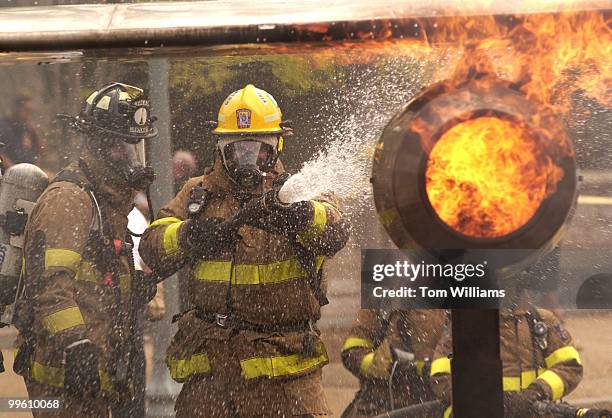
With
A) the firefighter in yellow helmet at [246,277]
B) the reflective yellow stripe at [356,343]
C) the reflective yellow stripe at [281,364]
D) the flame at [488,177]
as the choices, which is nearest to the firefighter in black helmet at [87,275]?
the firefighter in yellow helmet at [246,277]

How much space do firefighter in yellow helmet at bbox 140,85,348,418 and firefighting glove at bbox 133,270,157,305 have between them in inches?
1.5

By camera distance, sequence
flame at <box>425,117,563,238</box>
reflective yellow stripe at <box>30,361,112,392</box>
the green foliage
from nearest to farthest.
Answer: flame at <box>425,117,563,238</box>
the green foliage
reflective yellow stripe at <box>30,361,112,392</box>

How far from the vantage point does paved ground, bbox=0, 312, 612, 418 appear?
6.49ft

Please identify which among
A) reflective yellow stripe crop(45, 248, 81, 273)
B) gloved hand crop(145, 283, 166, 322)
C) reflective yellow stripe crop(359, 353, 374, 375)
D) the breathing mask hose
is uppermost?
the breathing mask hose

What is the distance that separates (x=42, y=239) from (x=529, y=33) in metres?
1.14

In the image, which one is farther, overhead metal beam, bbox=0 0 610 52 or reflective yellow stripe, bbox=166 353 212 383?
reflective yellow stripe, bbox=166 353 212 383

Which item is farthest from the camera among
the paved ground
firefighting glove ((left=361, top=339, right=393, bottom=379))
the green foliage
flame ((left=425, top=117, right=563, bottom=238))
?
firefighting glove ((left=361, top=339, right=393, bottom=379))

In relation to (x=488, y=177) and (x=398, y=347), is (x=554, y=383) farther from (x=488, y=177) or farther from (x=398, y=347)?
(x=488, y=177)

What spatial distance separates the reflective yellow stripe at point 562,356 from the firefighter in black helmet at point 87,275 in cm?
91

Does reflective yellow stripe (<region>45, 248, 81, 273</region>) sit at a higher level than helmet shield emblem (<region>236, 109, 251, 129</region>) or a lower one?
lower

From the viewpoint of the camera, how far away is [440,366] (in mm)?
2234

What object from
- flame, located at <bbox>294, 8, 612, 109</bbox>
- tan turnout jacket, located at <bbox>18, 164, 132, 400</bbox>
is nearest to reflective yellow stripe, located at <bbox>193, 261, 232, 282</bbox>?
tan turnout jacket, located at <bbox>18, 164, 132, 400</bbox>

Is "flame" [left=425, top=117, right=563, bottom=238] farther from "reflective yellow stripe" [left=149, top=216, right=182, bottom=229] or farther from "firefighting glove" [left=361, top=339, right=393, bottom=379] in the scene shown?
"reflective yellow stripe" [left=149, top=216, right=182, bottom=229]

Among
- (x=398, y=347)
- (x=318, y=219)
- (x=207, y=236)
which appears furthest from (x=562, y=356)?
(x=207, y=236)
